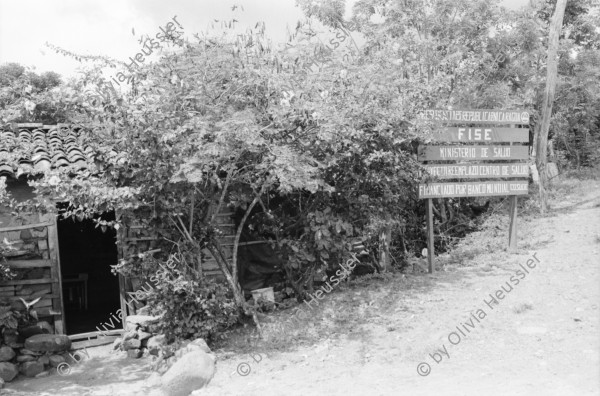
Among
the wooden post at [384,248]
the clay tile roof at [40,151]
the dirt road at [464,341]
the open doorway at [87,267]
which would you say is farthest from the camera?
the open doorway at [87,267]

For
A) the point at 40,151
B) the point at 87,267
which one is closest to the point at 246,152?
the point at 40,151

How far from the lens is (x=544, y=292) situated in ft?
23.6

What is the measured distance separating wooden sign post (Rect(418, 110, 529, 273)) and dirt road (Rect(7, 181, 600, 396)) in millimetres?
1061

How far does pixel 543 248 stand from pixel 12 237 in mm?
8229

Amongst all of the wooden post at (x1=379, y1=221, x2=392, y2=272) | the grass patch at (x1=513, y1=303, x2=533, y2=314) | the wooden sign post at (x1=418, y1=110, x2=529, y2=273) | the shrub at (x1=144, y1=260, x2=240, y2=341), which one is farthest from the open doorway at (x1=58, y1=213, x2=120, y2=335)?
the grass patch at (x1=513, y1=303, x2=533, y2=314)

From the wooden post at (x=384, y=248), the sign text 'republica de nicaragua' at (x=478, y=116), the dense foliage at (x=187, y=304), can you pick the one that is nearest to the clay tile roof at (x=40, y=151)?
the dense foliage at (x=187, y=304)

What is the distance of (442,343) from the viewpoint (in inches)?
248

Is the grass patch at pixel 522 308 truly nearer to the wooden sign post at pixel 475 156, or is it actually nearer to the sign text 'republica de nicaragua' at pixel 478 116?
the wooden sign post at pixel 475 156

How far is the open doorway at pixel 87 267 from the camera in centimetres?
1163

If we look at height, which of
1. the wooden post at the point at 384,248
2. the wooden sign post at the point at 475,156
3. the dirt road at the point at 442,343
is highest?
the wooden sign post at the point at 475,156

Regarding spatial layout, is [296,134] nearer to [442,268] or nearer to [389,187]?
[389,187]

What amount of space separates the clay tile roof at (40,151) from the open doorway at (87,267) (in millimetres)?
3141

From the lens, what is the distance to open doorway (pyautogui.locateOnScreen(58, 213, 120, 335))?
11633 millimetres

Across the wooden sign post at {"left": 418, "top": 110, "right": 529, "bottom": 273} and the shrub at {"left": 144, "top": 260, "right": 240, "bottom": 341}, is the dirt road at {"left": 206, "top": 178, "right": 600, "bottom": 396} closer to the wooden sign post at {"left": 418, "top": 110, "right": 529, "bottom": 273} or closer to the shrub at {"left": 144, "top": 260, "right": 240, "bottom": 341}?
the shrub at {"left": 144, "top": 260, "right": 240, "bottom": 341}
